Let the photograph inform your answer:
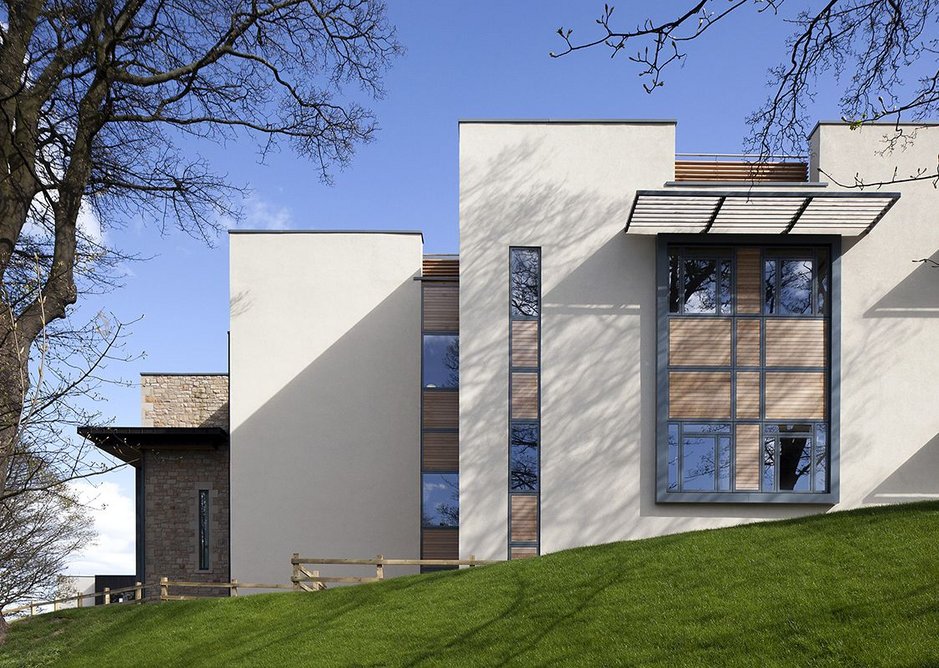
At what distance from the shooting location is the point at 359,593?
471 inches

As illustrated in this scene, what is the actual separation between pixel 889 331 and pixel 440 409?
9.23 m

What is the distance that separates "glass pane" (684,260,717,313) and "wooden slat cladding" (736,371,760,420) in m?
1.37

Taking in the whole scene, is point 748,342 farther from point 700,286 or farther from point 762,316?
point 700,286

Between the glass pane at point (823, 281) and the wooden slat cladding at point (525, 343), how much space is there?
540cm

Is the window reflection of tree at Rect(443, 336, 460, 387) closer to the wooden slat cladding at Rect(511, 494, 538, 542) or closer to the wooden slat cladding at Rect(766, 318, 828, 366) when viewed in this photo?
the wooden slat cladding at Rect(511, 494, 538, 542)

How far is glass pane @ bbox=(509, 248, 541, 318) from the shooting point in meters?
15.0

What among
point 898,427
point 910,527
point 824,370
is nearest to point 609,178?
point 824,370

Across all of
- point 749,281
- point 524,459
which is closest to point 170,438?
point 524,459

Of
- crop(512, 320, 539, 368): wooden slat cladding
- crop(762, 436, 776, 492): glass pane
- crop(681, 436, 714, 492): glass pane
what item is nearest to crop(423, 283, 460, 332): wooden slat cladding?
crop(512, 320, 539, 368): wooden slat cladding

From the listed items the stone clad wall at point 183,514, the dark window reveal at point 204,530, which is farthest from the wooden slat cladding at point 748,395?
the dark window reveal at point 204,530

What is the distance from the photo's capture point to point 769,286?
14.7 metres

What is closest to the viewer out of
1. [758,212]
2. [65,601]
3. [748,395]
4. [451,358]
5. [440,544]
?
[758,212]

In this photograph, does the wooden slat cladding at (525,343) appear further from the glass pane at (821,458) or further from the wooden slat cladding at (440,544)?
the glass pane at (821,458)

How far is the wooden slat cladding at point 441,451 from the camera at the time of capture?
17.1 metres
